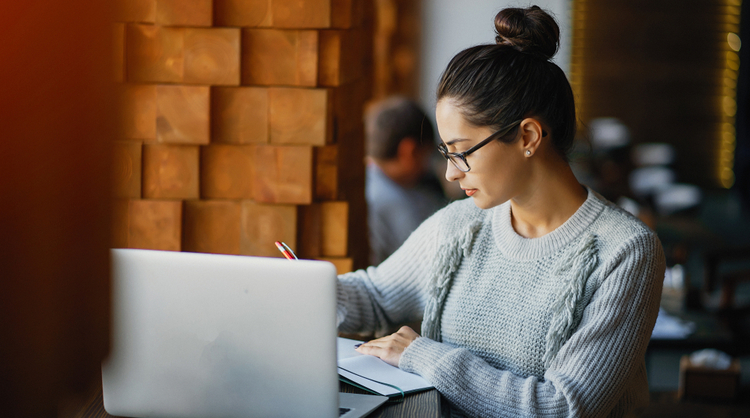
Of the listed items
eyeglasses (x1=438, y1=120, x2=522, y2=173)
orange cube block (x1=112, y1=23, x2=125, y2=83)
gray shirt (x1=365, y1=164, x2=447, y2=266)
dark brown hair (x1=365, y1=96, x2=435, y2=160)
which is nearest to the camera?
Result: orange cube block (x1=112, y1=23, x2=125, y2=83)

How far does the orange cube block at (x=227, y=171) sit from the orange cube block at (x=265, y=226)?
5cm

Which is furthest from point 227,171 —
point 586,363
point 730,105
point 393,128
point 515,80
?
point 730,105

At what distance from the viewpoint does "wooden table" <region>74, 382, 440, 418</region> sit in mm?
1116

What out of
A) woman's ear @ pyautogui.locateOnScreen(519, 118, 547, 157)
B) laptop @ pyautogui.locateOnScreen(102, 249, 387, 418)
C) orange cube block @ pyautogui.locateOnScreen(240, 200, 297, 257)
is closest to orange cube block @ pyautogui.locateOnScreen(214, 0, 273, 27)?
orange cube block @ pyautogui.locateOnScreen(240, 200, 297, 257)

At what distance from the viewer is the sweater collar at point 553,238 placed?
A: 4.57 ft

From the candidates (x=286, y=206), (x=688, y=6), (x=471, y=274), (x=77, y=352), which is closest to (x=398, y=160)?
(x=286, y=206)

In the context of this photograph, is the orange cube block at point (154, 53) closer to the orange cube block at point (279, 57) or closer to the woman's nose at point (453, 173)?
the orange cube block at point (279, 57)

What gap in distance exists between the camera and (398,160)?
9.51 feet

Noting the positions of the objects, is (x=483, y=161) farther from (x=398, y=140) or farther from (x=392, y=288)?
(x=398, y=140)

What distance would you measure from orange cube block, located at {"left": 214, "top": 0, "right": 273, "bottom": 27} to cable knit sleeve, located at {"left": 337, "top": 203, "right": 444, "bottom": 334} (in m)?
0.66

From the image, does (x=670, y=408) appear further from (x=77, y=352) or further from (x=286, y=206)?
(x=77, y=352)

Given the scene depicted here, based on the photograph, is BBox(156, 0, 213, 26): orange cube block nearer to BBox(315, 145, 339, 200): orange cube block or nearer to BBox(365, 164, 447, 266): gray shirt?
BBox(315, 145, 339, 200): orange cube block

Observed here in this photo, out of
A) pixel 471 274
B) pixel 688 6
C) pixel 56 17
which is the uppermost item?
pixel 688 6

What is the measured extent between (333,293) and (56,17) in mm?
708
